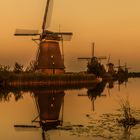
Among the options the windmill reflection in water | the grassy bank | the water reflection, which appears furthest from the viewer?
the grassy bank

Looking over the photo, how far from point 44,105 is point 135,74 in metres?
131

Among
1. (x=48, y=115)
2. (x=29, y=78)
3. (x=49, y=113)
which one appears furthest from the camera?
(x=29, y=78)

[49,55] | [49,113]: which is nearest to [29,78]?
[49,55]

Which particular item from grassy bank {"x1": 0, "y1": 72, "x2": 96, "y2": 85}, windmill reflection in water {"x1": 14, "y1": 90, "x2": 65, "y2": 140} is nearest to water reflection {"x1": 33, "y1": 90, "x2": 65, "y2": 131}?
windmill reflection in water {"x1": 14, "y1": 90, "x2": 65, "y2": 140}

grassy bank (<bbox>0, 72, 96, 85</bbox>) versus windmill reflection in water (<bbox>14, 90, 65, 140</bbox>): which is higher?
grassy bank (<bbox>0, 72, 96, 85</bbox>)

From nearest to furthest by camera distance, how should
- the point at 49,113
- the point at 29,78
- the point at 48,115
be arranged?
the point at 48,115 → the point at 49,113 → the point at 29,78

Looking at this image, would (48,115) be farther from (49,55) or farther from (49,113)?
(49,55)

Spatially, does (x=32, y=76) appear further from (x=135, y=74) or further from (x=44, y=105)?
(x=135, y=74)

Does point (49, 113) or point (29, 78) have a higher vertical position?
point (29, 78)

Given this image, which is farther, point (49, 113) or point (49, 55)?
point (49, 55)

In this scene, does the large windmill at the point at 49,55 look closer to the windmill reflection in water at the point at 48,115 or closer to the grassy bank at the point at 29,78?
the grassy bank at the point at 29,78

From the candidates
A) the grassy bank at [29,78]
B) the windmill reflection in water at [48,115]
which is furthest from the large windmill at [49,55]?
the windmill reflection in water at [48,115]

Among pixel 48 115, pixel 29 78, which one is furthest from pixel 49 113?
pixel 29 78

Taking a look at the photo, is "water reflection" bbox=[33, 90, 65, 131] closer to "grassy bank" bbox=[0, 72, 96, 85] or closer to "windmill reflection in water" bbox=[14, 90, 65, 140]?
"windmill reflection in water" bbox=[14, 90, 65, 140]
